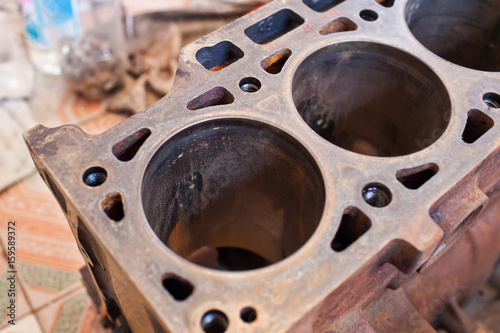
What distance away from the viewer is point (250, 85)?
5.36 feet

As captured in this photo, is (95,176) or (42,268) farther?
(42,268)

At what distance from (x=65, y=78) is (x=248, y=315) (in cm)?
272

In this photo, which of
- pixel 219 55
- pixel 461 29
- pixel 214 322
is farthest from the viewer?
pixel 461 29

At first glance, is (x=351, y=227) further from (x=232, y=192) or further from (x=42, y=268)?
(x=42, y=268)

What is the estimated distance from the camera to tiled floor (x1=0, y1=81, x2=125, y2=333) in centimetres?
244

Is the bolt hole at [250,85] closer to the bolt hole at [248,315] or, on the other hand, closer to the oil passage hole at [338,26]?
the oil passage hole at [338,26]

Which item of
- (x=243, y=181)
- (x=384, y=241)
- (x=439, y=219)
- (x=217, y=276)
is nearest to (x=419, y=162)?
(x=439, y=219)

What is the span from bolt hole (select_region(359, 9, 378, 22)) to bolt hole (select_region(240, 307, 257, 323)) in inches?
48.0

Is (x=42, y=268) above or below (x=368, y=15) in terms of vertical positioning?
below

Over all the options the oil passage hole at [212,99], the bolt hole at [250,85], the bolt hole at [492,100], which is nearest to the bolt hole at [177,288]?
the oil passage hole at [212,99]

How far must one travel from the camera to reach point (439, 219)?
1485mm

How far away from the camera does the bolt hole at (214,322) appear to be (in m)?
1.15

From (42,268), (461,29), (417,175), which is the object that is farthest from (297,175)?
(42,268)

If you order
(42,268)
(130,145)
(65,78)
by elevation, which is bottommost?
(42,268)
